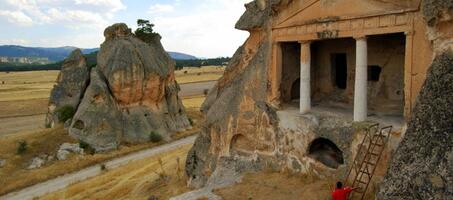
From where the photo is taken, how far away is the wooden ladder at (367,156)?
14719 mm

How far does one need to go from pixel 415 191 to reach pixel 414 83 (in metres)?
5.37

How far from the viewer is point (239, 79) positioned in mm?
21594

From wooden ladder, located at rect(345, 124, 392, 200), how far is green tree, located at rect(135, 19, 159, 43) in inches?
1332

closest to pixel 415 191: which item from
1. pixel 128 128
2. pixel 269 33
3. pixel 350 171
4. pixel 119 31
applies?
pixel 350 171

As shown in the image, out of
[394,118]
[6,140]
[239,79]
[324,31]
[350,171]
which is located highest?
[324,31]

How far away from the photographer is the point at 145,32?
4600 centimetres

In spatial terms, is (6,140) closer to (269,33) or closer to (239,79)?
(239,79)

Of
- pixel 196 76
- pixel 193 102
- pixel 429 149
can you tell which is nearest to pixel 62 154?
pixel 429 149

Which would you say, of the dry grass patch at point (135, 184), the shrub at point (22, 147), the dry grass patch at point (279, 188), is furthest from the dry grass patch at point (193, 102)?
the dry grass patch at point (279, 188)

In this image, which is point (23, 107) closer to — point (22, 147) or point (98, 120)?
point (98, 120)

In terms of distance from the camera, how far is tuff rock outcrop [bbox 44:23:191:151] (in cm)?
3862

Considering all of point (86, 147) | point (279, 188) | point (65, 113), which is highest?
point (65, 113)

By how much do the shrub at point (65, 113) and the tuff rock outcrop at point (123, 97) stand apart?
766 mm

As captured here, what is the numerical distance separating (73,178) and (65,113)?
11.6 meters
